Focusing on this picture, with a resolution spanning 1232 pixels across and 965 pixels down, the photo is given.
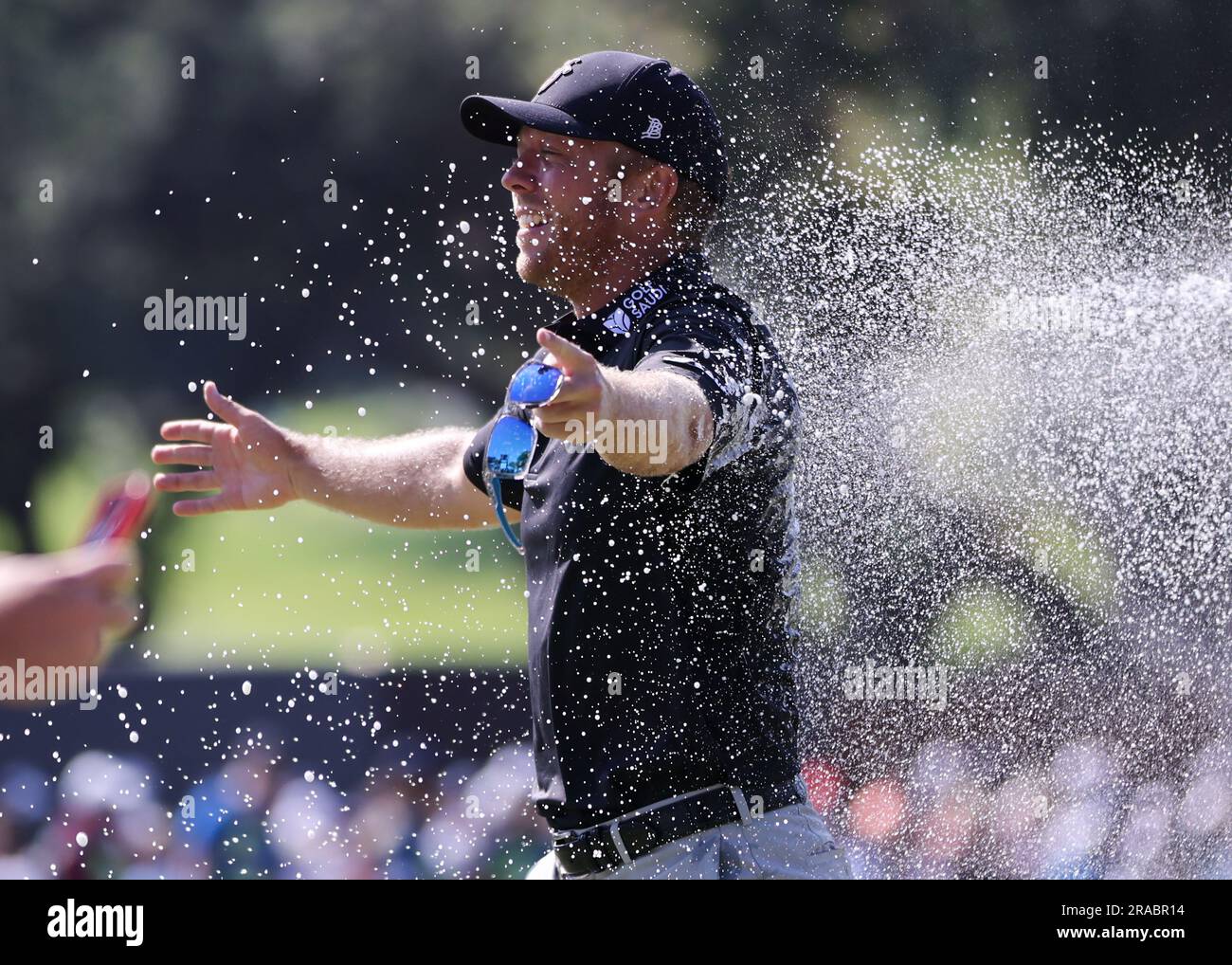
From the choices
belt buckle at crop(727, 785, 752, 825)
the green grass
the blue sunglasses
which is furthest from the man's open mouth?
the green grass

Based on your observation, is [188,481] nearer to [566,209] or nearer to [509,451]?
[509,451]

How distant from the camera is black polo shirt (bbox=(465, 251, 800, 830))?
1.95 metres

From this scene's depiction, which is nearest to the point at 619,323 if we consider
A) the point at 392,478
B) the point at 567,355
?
the point at 567,355

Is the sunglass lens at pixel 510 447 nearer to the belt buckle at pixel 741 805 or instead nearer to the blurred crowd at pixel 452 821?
the belt buckle at pixel 741 805

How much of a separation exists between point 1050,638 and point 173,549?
2706 millimetres

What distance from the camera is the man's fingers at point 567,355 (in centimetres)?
159

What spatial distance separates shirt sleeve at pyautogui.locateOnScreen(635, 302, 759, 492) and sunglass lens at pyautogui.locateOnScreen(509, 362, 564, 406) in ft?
0.45

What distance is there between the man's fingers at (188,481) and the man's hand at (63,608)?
1.03 m

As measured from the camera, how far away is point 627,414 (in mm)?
1700

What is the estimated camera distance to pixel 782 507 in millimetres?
2094

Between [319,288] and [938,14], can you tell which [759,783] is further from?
[938,14]

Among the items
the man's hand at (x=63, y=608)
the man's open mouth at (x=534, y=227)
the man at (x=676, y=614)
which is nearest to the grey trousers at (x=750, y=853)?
the man at (x=676, y=614)
